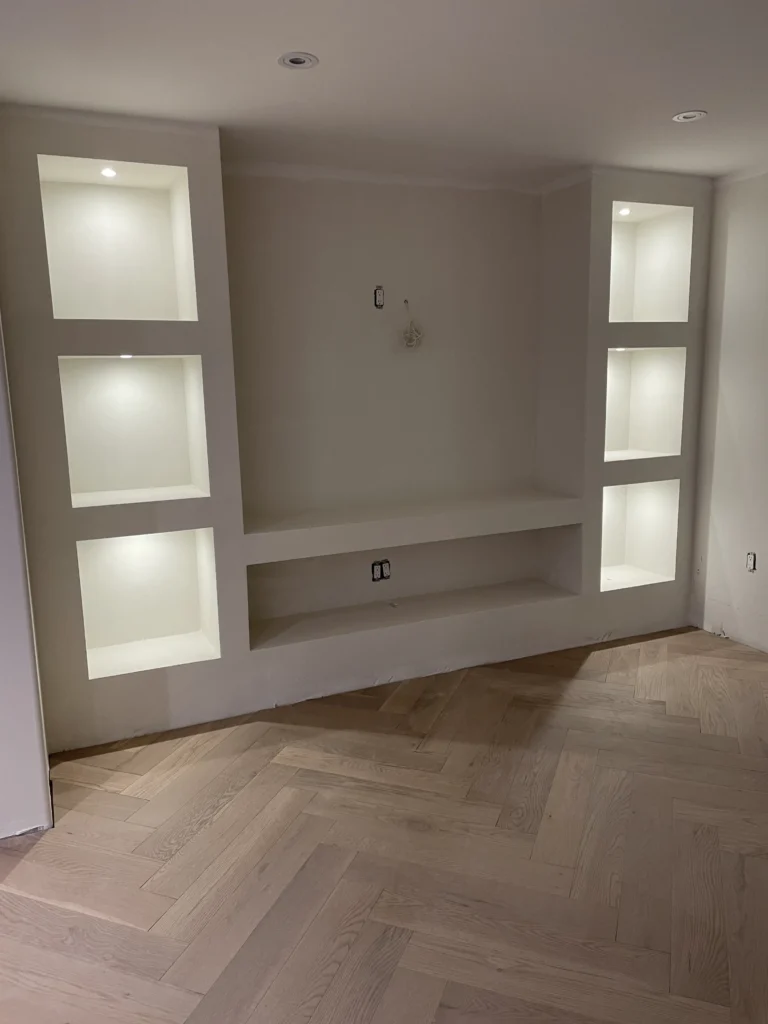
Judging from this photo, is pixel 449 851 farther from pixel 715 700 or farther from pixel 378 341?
pixel 378 341

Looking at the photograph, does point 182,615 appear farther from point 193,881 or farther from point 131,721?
point 193,881

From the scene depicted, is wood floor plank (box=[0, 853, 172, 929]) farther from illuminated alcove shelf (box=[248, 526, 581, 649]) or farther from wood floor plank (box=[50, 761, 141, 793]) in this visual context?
illuminated alcove shelf (box=[248, 526, 581, 649])

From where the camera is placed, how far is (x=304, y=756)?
285cm

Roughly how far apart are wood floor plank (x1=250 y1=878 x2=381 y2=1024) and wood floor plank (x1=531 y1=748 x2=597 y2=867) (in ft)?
1.91

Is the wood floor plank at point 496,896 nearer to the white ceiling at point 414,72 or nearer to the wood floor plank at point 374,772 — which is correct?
the wood floor plank at point 374,772

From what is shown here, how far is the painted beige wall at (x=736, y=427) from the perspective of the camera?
144 inches

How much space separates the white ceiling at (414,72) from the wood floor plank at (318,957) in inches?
95.1

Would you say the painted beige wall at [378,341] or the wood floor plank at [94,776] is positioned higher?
the painted beige wall at [378,341]

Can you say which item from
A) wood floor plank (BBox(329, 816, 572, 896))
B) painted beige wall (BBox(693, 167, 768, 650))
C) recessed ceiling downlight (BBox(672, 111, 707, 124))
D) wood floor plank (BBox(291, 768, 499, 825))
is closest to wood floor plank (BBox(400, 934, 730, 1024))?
wood floor plank (BBox(329, 816, 572, 896))

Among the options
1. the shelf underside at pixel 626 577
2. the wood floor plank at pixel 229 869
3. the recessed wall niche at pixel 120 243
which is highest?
the recessed wall niche at pixel 120 243

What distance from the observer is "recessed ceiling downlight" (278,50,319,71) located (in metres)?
2.15

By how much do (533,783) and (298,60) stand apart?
8.30 feet

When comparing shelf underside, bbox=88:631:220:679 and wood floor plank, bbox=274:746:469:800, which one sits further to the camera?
shelf underside, bbox=88:631:220:679

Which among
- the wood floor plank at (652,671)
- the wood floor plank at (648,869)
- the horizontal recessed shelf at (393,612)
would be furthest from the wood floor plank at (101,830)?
the wood floor plank at (652,671)
